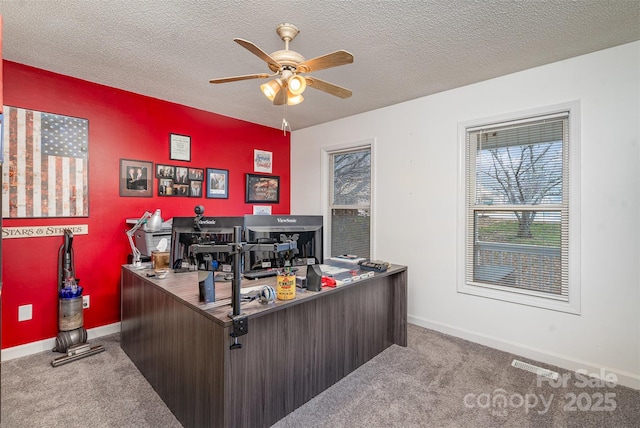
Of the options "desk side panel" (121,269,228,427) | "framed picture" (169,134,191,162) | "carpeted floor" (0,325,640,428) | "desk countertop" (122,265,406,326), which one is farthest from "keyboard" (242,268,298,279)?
"framed picture" (169,134,191,162)

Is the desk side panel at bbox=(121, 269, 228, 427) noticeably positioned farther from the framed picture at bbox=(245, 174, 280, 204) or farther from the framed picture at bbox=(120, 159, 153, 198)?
the framed picture at bbox=(245, 174, 280, 204)

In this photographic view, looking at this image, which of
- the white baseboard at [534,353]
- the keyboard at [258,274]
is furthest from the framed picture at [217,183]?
the white baseboard at [534,353]

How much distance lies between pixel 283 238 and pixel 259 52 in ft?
3.89

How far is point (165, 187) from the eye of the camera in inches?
148

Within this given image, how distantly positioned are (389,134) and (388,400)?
2.81m

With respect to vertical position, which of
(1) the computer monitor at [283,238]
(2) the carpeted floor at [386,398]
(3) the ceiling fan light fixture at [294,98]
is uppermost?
(3) the ceiling fan light fixture at [294,98]

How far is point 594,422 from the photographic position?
2117 mm

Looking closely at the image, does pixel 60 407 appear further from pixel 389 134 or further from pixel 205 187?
pixel 389 134

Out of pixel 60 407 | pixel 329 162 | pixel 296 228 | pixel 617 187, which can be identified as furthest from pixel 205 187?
pixel 617 187

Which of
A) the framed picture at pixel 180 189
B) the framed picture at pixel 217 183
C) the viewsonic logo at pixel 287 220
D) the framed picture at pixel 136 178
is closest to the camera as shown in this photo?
the viewsonic logo at pixel 287 220

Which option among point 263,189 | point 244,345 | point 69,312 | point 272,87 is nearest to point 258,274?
point 244,345

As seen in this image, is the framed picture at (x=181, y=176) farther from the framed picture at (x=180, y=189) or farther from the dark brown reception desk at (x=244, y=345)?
the dark brown reception desk at (x=244, y=345)

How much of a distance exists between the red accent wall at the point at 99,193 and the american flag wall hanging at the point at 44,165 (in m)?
0.06

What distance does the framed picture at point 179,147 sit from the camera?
3.79m
